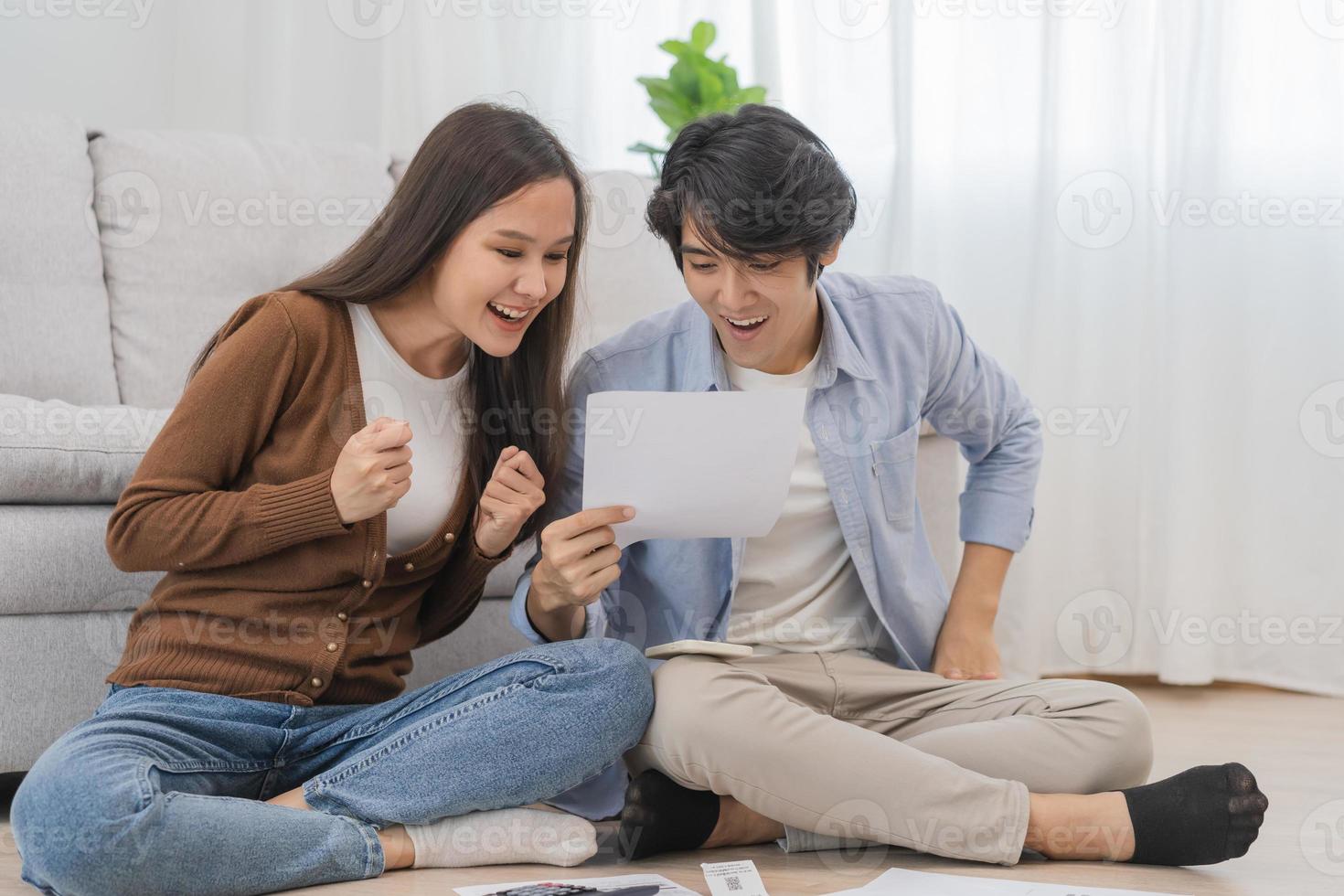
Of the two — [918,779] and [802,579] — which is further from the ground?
[802,579]

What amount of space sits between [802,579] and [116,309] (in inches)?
Result: 51.2

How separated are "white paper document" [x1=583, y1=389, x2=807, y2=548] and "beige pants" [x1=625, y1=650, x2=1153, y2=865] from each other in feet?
0.52

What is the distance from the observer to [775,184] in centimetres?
131

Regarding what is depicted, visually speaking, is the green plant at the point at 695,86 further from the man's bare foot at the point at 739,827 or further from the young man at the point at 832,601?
the man's bare foot at the point at 739,827

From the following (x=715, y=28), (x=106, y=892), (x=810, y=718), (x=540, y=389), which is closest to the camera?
(x=106, y=892)

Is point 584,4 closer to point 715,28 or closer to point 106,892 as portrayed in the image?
point 715,28

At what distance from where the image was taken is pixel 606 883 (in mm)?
1115

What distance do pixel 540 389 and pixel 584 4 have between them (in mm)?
1628

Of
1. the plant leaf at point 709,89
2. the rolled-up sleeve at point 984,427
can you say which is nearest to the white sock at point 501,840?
the rolled-up sleeve at point 984,427

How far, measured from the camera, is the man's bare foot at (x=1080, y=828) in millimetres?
1188

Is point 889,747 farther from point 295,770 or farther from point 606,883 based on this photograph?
point 295,770

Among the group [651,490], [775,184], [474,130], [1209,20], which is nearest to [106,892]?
[651,490]

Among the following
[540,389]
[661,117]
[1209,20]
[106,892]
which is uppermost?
[1209,20]

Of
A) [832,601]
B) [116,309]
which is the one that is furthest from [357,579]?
[116,309]
